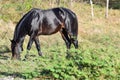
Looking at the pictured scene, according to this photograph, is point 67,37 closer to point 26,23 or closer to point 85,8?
point 26,23

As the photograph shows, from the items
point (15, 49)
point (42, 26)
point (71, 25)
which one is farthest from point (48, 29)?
point (15, 49)

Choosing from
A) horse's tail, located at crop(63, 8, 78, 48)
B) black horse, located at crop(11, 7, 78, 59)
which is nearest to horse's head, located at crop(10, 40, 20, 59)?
black horse, located at crop(11, 7, 78, 59)

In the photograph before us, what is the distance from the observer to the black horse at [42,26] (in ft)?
38.1

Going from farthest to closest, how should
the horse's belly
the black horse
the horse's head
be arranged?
1. the horse's belly
2. the black horse
3. the horse's head

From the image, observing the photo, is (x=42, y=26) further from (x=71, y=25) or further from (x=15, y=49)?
(x=15, y=49)

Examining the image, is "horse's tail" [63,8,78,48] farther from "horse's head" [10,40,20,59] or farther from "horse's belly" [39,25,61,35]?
"horse's head" [10,40,20,59]

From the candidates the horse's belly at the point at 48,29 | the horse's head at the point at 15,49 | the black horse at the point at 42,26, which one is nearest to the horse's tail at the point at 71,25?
the black horse at the point at 42,26

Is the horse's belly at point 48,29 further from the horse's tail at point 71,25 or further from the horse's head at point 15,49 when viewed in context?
the horse's head at point 15,49

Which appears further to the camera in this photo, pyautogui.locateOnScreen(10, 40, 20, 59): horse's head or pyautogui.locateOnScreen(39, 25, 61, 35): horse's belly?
pyautogui.locateOnScreen(39, 25, 61, 35): horse's belly

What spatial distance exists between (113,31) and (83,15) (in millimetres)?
4171

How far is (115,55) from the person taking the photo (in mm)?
7922

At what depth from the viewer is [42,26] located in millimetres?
12531

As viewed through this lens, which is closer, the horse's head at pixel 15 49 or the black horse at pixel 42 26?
the horse's head at pixel 15 49

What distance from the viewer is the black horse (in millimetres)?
11625
